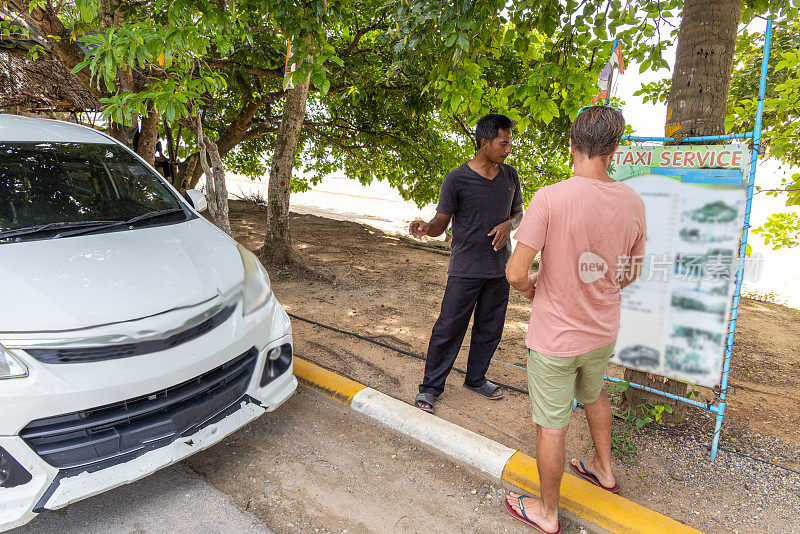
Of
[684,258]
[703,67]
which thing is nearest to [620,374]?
[684,258]

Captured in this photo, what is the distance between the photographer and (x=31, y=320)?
206cm

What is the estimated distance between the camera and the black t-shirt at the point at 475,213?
3.17m

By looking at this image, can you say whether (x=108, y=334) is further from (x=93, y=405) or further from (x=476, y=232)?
(x=476, y=232)

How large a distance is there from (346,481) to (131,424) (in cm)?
114

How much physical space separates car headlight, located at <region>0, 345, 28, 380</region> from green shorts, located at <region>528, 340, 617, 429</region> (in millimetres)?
2130

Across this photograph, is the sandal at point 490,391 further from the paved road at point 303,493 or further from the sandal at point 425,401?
the paved road at point 303,493

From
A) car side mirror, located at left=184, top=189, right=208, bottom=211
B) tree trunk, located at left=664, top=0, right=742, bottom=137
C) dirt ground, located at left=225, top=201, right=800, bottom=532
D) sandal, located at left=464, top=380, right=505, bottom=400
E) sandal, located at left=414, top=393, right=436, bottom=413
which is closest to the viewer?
dirt ground, located at left=225, top=201, right=800, bottom=532

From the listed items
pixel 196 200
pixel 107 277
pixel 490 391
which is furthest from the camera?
pixel 196 200

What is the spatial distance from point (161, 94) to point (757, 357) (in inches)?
222

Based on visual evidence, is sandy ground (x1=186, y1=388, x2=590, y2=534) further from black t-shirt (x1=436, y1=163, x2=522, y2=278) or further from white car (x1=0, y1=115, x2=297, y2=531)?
black t-shirt (x1=436, y1=163, x2=522, y2=278)

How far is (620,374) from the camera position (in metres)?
4.17

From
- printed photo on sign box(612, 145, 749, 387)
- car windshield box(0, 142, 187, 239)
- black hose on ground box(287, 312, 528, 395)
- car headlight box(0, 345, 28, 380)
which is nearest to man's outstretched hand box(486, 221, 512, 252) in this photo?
printed photo on sign box(612, 145, 749, 387)

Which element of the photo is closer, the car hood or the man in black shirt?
the car hood

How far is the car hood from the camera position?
2.12 meters
